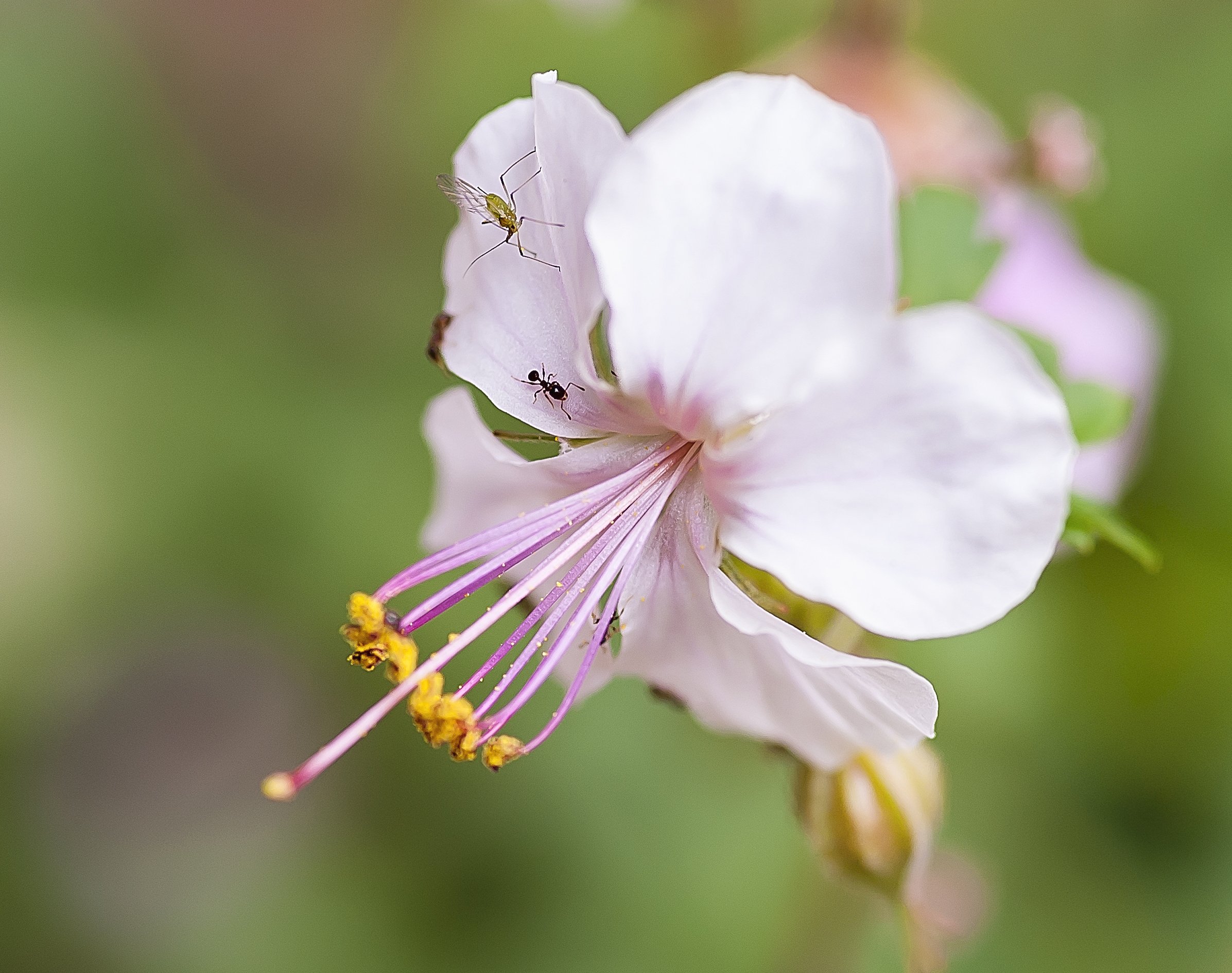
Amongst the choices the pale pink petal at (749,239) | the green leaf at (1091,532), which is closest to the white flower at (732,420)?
the pale pink petal at (749,239)

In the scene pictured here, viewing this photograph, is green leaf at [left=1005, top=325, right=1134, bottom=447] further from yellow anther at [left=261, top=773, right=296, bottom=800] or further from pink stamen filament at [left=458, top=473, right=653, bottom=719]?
yellow anther at [left=261, top=773, right=296, bottom=800]

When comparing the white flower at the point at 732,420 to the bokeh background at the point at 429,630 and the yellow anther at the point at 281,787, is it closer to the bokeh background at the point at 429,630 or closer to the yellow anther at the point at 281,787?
the yellow anther at the point at 281,787

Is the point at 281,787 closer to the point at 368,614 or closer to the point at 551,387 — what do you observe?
the point at 368,614

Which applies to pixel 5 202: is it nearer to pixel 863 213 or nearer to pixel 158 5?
pixel 158 5

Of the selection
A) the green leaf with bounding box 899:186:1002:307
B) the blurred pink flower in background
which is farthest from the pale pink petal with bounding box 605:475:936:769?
the blurred pink flower in background

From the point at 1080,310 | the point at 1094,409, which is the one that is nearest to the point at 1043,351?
the point at 1094,409

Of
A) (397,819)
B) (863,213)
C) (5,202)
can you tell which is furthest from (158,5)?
(863,213)
